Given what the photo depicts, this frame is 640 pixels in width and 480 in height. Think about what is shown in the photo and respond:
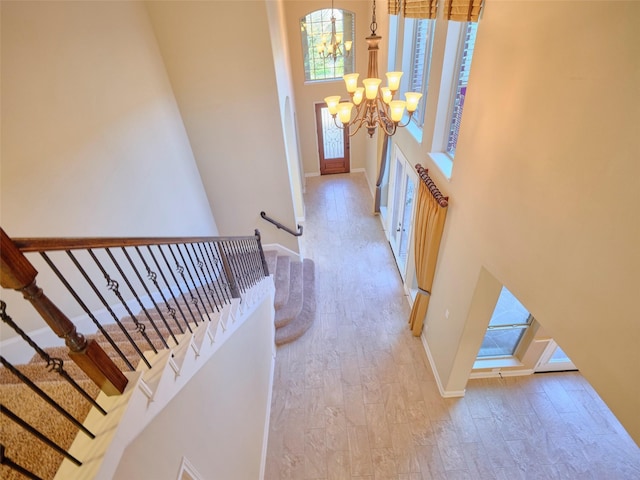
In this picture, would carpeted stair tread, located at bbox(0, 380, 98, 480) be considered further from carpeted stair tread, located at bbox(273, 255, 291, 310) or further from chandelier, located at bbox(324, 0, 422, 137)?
carpeted stair tread, located at bbox(273, 255, 291, 310)

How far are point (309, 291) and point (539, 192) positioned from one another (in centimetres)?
395

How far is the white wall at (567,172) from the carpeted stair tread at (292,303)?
296cm

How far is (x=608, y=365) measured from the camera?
1543 millimetres

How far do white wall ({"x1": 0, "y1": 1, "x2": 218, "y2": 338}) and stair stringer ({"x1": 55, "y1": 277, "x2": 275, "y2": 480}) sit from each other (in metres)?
1.35

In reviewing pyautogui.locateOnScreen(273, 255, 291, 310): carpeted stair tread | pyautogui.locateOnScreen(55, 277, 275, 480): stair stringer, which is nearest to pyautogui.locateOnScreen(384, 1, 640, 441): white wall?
pyautogui.locateOnScreen(55, 277, 275, 480): stair stringer

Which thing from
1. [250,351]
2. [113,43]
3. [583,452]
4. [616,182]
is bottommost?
[583,452]

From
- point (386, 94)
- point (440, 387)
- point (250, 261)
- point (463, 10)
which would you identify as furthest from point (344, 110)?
point (440, 387)

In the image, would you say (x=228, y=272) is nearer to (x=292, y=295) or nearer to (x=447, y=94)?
(x=292, y=295)

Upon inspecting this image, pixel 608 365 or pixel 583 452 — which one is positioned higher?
pixel 608 365

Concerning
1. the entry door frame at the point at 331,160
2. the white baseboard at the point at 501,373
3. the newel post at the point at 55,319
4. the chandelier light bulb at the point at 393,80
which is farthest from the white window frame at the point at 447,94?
the entry door frame at the point at 331,160

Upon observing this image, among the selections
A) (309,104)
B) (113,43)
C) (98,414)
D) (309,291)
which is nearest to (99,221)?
(113,43)

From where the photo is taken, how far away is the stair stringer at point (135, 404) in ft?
3.62

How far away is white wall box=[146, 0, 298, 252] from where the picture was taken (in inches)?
147

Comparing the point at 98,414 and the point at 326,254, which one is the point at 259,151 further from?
the point at 98,414
